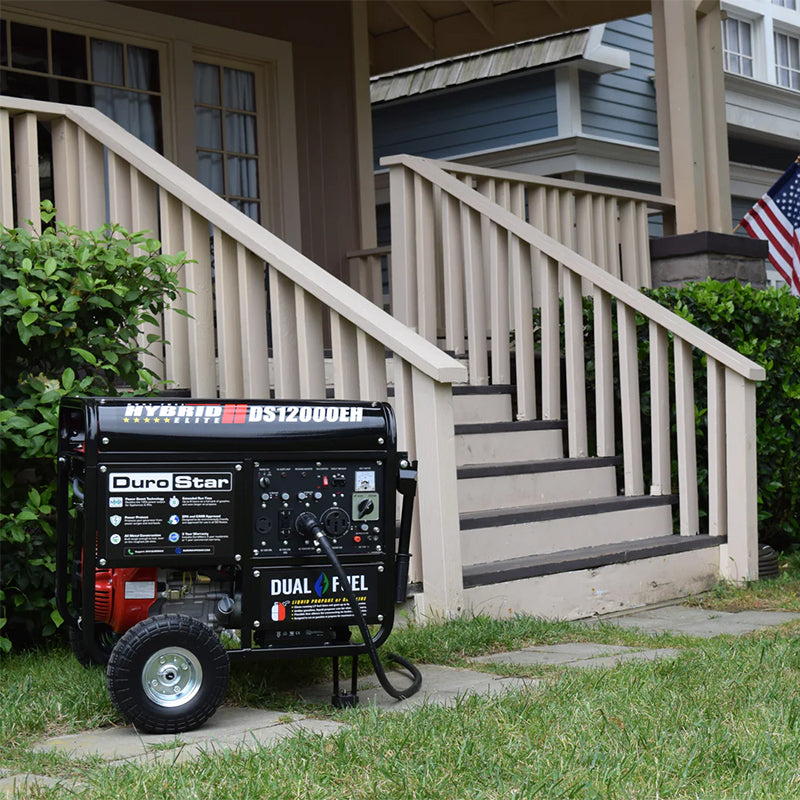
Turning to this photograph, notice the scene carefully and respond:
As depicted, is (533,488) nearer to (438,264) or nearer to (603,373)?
(603,373)

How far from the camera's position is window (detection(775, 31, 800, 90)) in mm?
16516

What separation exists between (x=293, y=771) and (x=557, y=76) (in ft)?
38.1

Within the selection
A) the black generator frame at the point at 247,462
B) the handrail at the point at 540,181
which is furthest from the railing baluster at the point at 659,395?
the black generator frame at the point at 247,462

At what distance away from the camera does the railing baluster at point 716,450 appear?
6234mm

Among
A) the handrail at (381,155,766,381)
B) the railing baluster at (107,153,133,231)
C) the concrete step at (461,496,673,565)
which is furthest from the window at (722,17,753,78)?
the railing baluster at (107,153,133,231)

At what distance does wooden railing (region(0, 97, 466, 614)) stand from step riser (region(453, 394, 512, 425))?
1314mm

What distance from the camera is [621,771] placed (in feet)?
9.27

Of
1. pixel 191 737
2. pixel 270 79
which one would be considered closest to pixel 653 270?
pixel 270 79

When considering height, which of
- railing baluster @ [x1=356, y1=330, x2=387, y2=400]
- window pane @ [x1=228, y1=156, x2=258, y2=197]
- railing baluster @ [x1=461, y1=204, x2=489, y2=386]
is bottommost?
railing baluster @ [x1=356, y1=330, x2=387, y2=400]

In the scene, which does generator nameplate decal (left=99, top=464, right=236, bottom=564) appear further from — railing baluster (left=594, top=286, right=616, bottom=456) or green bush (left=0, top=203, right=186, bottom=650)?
railing baluster (left=594, top=286, right=616, bottom=456)

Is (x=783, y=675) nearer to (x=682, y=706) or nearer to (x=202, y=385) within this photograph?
(x=682, y=706)

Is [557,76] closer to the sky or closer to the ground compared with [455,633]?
closer to the sky

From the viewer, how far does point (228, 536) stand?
11.8ft

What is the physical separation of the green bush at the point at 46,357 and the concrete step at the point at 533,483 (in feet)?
5.73
